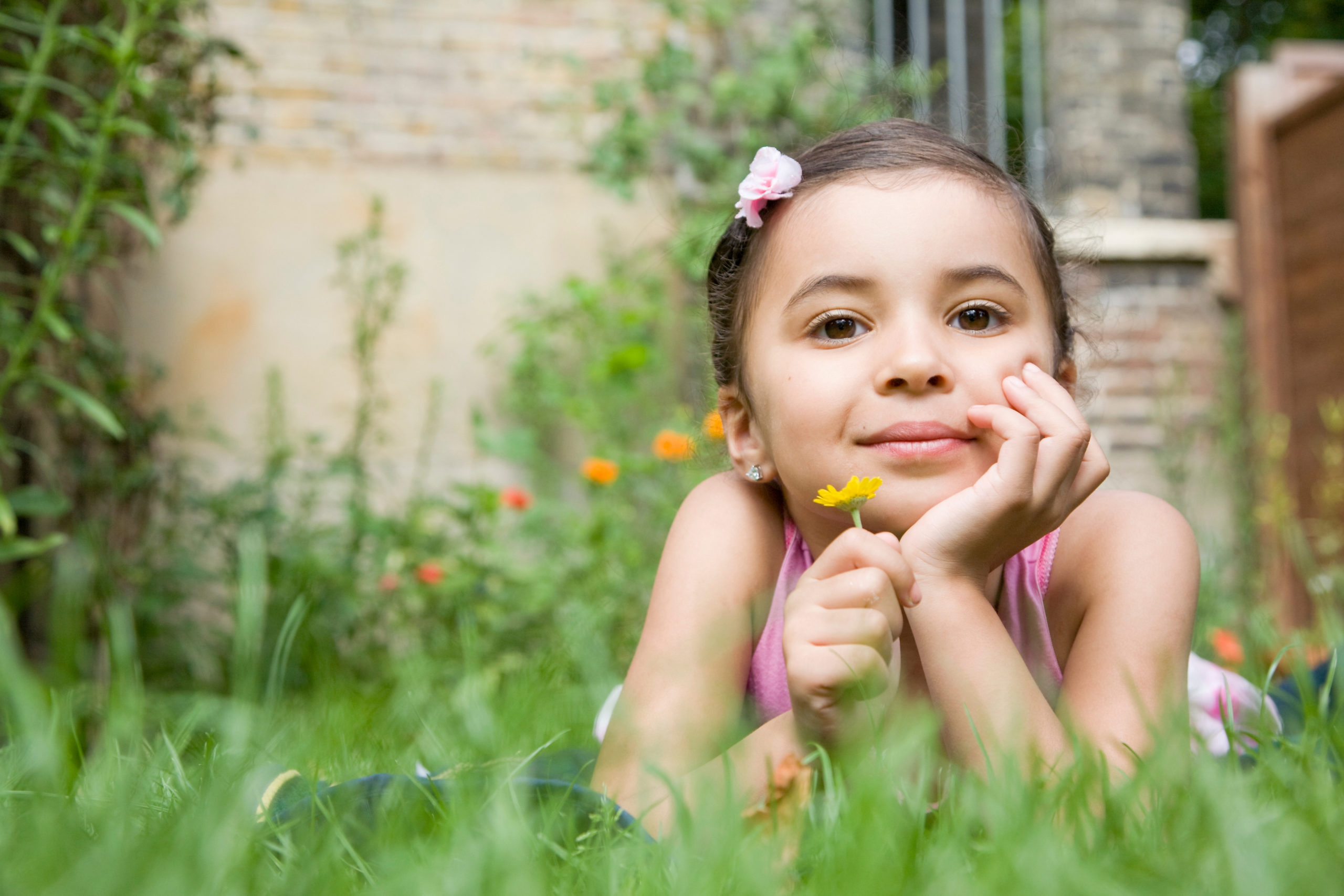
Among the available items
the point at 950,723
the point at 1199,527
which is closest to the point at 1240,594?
the point at 1199,527

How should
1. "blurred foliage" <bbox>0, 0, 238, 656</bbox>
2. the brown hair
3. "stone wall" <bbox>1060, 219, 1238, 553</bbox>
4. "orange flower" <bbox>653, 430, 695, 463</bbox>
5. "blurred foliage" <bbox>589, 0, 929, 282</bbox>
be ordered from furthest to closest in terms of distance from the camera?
"stone wall" <bbox>1060, 219, 1238, 553</bbox> < "blurred foliage" <bbox>589, 0, 929, 282</bbox> < "orange flower" <bbox>653, 430, 695, 463</bbox> < "blurred foliage" <bbox>0, 0, 238, 656</bbox> < the brown hair

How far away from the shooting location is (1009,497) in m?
1.22

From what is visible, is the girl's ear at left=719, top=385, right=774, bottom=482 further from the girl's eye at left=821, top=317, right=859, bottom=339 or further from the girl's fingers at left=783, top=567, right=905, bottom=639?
the girl's fingers at left=783, top=567, right=905, bottom=639

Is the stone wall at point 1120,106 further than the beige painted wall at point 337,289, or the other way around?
the stone wall at point 1120,106

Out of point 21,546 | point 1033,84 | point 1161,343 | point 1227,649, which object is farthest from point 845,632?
point 1033,84

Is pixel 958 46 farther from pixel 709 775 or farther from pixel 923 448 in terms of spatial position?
pixel 709 775

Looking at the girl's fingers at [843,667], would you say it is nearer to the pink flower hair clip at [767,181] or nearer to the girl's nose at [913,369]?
the girl's nose at [913,369]

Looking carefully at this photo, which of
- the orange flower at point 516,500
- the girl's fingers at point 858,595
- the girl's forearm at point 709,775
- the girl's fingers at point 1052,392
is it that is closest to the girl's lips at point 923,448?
the girl's fingers at point 1052,392

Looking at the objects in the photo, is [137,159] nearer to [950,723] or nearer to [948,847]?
[950,723]

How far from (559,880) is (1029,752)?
451mm

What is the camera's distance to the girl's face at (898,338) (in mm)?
1297

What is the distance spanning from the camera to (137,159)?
2236 millimetres

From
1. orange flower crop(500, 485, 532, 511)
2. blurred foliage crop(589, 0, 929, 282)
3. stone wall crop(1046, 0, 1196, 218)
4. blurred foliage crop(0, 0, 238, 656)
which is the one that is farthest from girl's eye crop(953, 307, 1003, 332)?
stone wall crop(1046, 0, 1196, 218)

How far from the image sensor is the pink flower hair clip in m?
1.48
